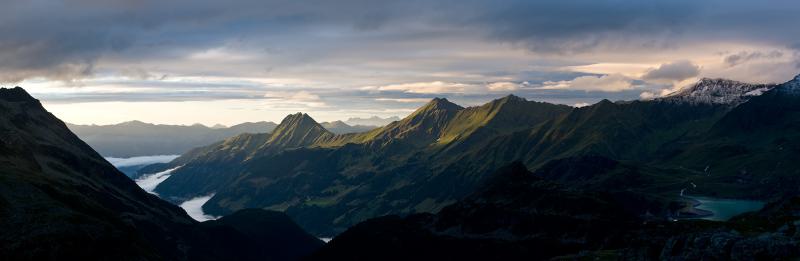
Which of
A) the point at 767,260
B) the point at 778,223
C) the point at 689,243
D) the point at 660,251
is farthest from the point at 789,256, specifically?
the point at 778,223

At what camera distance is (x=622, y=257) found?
18262 centimetres

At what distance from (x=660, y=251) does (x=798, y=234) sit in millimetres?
35634

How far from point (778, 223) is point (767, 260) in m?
87.8

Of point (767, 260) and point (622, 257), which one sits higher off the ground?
point (767, 260)

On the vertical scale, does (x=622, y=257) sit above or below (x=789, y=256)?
below

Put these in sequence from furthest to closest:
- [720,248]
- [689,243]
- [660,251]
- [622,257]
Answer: [622,257]
[660,251]
[689,243]
[720,248]

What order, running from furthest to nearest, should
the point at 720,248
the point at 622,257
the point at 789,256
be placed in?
the point at 622,257 → the point at 720,248 → the point at 789,256

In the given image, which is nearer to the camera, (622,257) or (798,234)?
(798,234)

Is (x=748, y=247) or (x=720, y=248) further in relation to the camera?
(x=720, y=248)

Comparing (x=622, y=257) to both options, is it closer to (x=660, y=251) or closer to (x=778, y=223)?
(x=660, y=251)

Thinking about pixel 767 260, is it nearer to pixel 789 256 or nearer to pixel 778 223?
pixel 789 256

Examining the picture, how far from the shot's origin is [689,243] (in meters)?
131

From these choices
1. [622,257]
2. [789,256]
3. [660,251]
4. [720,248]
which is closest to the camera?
[789,256]

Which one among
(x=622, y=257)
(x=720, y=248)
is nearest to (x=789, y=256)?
(x=720, y=248)
